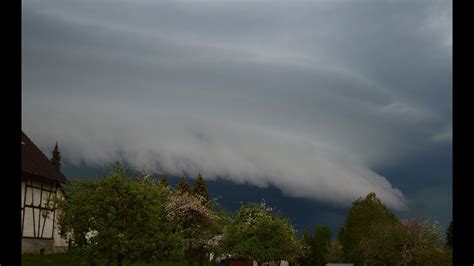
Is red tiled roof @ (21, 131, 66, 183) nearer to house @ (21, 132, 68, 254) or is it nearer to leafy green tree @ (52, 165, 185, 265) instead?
house @ (21, 132, 68, 254)

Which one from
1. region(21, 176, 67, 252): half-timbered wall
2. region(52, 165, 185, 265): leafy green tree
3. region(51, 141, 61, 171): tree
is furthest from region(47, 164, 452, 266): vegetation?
region(51, 141, 61, 171): tree

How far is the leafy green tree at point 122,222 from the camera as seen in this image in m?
29.5

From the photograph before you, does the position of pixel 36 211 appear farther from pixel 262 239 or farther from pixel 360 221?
pixel 360 221

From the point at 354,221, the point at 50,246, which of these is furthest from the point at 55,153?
the point at 50,246

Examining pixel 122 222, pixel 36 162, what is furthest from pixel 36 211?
pixel 122 222

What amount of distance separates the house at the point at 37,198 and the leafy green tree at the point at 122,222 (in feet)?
59.7

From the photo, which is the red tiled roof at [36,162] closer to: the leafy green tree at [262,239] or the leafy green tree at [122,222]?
the leafy green tree at [262,239]

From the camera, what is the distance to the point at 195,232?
65.7 meters

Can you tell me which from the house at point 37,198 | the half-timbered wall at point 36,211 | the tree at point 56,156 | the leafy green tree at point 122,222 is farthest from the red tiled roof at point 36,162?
the tree at point 56,156

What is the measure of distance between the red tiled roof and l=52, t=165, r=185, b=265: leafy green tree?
20.4 metres

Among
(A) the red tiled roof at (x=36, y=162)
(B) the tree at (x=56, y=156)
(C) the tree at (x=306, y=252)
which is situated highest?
(B) the tree at (x=56, y=156)

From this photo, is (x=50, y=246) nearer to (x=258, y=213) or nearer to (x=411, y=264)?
(x=258, y=213)

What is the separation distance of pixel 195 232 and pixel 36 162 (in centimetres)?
1974

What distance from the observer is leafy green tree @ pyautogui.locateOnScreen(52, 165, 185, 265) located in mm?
29516
